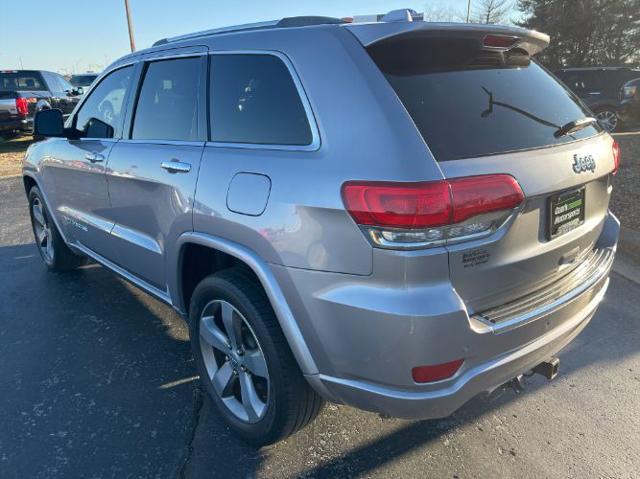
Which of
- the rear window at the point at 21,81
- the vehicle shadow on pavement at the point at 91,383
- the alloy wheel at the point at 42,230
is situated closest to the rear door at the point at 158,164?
the vehicle shadow on pavement at the point at 91,383

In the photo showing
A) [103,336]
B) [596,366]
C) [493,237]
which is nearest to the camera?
[493,237]

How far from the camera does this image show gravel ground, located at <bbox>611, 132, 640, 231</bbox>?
579 centimetres

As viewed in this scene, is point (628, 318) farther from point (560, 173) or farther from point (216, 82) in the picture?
point (216, 82)

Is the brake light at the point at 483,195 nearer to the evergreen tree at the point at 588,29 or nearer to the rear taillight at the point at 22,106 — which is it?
the rear taillight at the point at 22,106

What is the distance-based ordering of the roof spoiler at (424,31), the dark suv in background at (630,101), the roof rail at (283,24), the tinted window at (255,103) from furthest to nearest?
the dark suv in background at (630,101) < the roof rail at (283,24) < the tinted window at (255,103) < the roof spoiler at (424,31)

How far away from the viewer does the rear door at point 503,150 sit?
186 centimetres

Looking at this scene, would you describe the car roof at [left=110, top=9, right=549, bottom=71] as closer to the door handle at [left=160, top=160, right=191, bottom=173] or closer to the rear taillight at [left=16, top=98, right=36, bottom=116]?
the door handle at [left=160, top=160, right=191, bottom=173]

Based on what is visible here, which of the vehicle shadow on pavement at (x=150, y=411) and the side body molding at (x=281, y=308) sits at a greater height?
the side body molding at (x=281, y=308)

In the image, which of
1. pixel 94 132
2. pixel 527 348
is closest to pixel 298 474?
pixel 527 348

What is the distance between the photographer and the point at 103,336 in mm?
3658

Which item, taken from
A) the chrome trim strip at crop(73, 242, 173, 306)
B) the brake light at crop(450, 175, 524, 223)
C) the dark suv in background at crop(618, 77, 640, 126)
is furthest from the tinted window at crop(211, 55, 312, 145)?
the dark suv in background at crop(618, 77, 640, 126)

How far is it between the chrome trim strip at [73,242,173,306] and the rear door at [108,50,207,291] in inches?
1.8

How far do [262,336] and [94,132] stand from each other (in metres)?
2.35

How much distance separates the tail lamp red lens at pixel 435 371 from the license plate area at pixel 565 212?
2.23 ft
